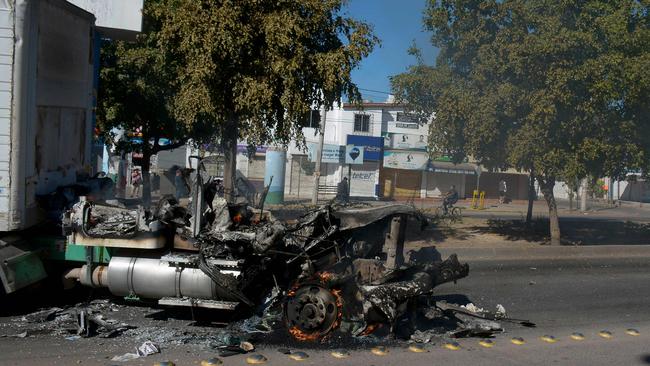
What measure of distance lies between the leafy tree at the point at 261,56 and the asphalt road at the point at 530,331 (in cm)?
439

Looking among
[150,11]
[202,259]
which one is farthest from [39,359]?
[150,11]

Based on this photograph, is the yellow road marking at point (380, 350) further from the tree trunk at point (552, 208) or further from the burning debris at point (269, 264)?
the tree trunk at point (552, 208)

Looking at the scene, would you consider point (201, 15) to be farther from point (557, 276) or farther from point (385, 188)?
point (385, 188)

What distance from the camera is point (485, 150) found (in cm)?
1545

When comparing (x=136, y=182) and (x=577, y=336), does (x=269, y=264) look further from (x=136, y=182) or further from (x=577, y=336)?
(x=136, y=182)

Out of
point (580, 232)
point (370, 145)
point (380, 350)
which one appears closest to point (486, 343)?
point (380, 350)

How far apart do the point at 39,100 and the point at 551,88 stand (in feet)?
36.1

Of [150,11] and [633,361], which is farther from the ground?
[150,11]

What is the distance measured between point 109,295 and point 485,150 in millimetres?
10559

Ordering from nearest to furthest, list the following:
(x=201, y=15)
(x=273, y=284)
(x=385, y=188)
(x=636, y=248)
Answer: (x=273, y=284) → (x=201, y=15) → (x=636, y=248) → (x=385, y=188)

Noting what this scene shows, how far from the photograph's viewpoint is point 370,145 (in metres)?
39.3

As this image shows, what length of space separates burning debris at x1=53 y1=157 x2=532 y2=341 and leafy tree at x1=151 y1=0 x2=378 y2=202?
4084 millimetres

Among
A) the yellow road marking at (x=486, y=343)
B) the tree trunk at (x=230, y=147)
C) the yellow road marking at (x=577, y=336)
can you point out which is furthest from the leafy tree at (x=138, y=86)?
the yellow road marking at (x=577, y=336)

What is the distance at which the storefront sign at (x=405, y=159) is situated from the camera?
40156 mm
